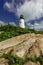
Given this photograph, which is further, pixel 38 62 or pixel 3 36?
pixel 3 36

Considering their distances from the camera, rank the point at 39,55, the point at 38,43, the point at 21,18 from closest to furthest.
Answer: the point at 39,55
the point at 38,43
the point at 21,18

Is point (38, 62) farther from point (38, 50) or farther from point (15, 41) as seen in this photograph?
point (15, 41)

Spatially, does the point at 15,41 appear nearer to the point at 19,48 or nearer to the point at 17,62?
the point at 19,48

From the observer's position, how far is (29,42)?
1700 cm

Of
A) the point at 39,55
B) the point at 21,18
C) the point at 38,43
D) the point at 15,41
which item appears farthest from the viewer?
the point at 21,18

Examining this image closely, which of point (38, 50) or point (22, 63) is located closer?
point (22, 63)

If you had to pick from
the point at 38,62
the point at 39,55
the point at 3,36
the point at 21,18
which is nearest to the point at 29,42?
the point at 39,55

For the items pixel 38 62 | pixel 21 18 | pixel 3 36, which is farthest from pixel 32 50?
pixel 21 18

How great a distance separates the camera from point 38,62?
1430cm

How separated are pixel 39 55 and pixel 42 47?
0.78 meters

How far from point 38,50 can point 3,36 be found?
47.7 ft

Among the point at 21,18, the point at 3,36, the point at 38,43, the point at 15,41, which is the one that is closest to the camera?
the point at 38,43

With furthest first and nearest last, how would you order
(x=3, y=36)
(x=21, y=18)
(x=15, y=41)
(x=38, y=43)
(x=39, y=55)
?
(x=21, y=18), (x=3, y=36), (x=15, y=41), (x=38, y=43), (x=39, y=55)

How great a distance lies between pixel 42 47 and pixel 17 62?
8.41 ft
